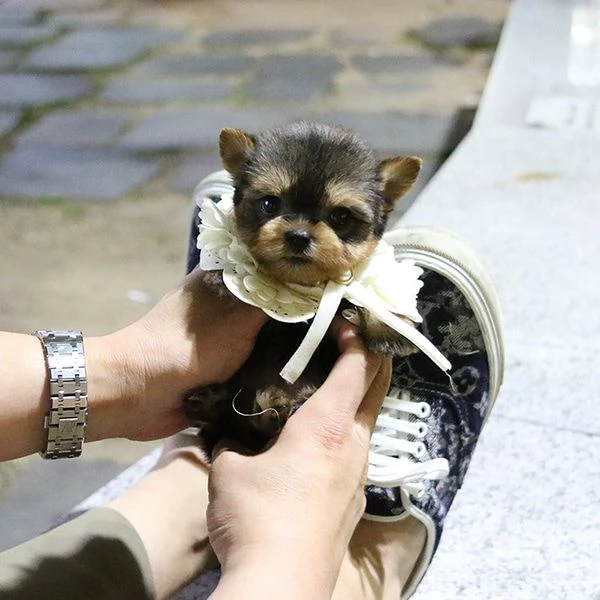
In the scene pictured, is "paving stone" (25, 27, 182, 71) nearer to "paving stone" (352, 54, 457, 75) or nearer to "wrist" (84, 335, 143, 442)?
"paving stone" (352, 54, 457, 75)

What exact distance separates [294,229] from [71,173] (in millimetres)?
2300

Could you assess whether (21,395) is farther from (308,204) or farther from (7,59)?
(7,59)

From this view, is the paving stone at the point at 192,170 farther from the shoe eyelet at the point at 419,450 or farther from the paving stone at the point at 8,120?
the shoe eyelet at the point at 419,450

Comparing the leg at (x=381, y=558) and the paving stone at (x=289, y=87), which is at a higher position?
the leg at (x=381, y=558)

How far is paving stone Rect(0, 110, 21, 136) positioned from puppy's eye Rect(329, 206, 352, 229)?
108 inches

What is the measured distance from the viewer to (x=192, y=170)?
10.2 ft

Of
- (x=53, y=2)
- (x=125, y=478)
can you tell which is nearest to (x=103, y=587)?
(x=125, y=478)

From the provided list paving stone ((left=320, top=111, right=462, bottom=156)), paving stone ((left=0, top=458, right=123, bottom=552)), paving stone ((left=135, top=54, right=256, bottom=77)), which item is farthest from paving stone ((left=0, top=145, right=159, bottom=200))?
paving stone ((left=0, top=458, right=123, bottom=552))

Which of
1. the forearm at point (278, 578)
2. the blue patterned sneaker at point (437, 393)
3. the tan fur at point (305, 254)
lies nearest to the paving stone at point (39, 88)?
the blue patterned sneaker at point (437, 393)

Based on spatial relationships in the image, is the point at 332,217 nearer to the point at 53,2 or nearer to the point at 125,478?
the point at 125,478

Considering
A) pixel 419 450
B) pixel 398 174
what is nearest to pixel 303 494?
pixel 419 450

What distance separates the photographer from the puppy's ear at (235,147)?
3.79 feet

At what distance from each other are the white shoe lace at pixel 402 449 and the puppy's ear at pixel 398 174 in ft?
1.02

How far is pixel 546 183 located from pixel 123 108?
1.99m
